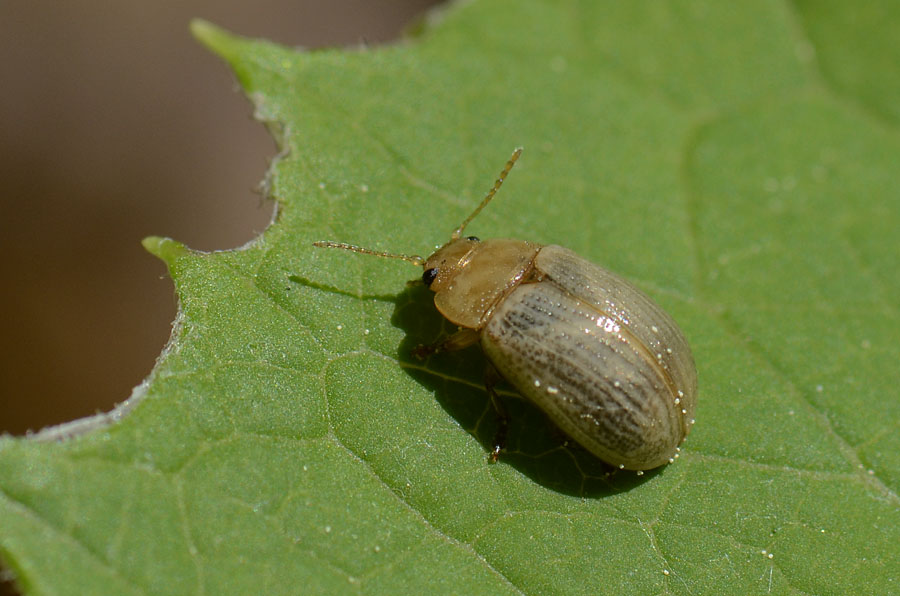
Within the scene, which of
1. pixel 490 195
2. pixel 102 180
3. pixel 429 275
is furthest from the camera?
pixel 102 180

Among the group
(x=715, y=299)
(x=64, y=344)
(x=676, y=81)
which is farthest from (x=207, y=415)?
(x=676, y=81)

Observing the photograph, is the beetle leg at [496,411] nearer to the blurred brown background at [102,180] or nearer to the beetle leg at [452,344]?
the beetle leg at [452,344]

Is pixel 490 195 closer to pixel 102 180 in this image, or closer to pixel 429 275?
pixel 429 275

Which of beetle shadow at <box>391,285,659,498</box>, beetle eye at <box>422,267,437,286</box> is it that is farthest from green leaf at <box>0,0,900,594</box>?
beetle eye at <box>422,267,437,286</box>

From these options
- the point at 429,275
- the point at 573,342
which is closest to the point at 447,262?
the point at 429,275

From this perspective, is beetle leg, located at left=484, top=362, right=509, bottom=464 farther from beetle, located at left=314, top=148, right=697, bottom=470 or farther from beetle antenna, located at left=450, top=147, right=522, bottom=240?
beetle antenna, located at left=450, top=147, right=522, bottom=240

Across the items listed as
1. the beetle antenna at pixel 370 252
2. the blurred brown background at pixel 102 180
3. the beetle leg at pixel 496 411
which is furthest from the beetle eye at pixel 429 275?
the blurred brown background at pixel 102 180
